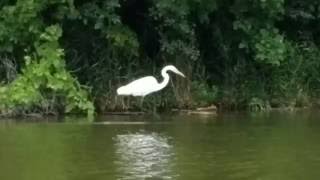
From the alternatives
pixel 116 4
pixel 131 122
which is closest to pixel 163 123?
pixel 131 122

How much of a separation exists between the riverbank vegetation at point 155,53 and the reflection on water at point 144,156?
4.55m

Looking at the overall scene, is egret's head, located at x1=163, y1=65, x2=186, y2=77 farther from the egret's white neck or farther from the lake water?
the lake water

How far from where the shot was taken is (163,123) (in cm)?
1786

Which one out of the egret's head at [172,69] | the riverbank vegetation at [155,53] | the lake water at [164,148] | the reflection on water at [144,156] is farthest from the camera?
the egret's head at [172,69]

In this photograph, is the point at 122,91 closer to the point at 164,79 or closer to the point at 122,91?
the point at 122,91

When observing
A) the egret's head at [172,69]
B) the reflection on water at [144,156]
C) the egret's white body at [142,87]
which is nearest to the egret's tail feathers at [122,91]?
the egret's white body at [142,87]

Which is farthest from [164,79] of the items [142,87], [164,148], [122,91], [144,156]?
[144,156]

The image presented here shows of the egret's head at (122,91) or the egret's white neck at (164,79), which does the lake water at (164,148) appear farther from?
the egret's white neck at (164,79)

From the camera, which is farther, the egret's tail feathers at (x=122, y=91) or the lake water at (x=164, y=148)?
the egret's tail feathers at (x=122, y=91)

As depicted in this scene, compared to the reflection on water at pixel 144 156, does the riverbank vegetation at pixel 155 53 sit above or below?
above

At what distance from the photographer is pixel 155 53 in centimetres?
2284

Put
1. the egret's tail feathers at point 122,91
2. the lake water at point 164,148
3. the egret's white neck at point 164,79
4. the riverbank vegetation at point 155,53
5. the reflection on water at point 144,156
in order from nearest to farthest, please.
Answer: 1. the reflection on water at point 144,156
2. the lake water at point 164,148
3. the egret's tail feathers at point 122,91
4. the riverbank vegetation at point 155,53
5. the egret's white neck at point 164,79

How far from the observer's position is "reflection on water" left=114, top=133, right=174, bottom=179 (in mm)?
11594

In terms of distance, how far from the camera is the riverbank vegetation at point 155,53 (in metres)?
20.1
